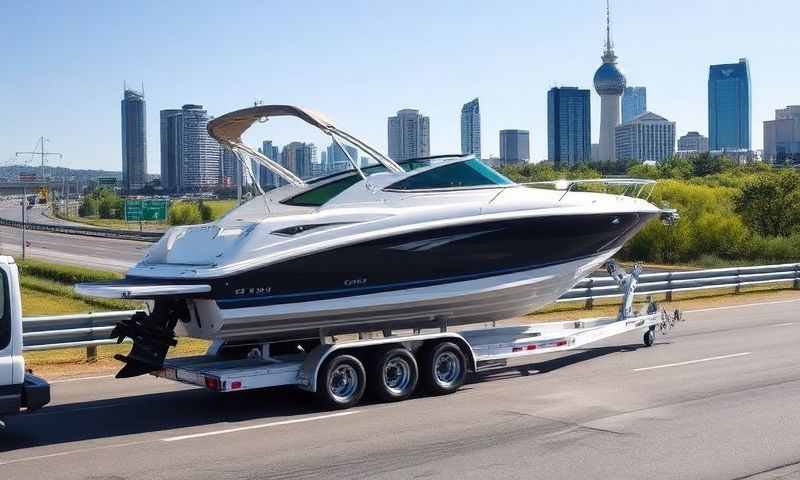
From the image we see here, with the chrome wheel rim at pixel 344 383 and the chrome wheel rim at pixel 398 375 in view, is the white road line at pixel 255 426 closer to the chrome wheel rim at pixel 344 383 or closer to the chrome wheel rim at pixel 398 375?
the chrome wheel rim at pixel 344 383

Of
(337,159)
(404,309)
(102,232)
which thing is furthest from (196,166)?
(404,309)

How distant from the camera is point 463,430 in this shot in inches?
404

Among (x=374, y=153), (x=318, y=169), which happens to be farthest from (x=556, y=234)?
(x=318, y=169)

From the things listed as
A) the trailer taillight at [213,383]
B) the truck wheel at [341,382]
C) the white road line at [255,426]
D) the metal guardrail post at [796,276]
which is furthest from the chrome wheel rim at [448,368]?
the metal guardrail post at [796,276]

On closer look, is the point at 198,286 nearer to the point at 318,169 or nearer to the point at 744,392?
the point at 318,169

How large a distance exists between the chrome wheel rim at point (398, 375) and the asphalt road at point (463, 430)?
213mm

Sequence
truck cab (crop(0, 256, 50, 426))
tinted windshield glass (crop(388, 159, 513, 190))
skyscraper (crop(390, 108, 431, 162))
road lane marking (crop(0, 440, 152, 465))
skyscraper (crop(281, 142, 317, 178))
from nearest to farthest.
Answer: road lane marking (crop(0, 440, 152, 465)) → truck cab (crop(0, 256, 50, 426)) → tinted windshield glass (crop(388, 159, 513, 190)) → skyscraper (crop(281, 142, 317, 178)) → skyscraper (crop(390, 108, 431, 162))

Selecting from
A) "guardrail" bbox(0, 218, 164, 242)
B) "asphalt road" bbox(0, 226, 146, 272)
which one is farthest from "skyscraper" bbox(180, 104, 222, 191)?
"asphalt road" bbox(0, 226, 146, 272)

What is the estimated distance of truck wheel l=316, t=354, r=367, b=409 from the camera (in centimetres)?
1130

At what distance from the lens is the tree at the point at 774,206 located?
49.6m

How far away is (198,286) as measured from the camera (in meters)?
10.9

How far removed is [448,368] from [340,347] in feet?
6.02

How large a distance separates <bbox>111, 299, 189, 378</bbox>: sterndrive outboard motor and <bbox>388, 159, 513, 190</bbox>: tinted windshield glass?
11.0ft

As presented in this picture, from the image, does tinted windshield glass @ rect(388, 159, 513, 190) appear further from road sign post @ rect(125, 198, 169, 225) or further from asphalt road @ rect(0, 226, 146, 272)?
road sign post @ rect(125, 198, 169, 225)
